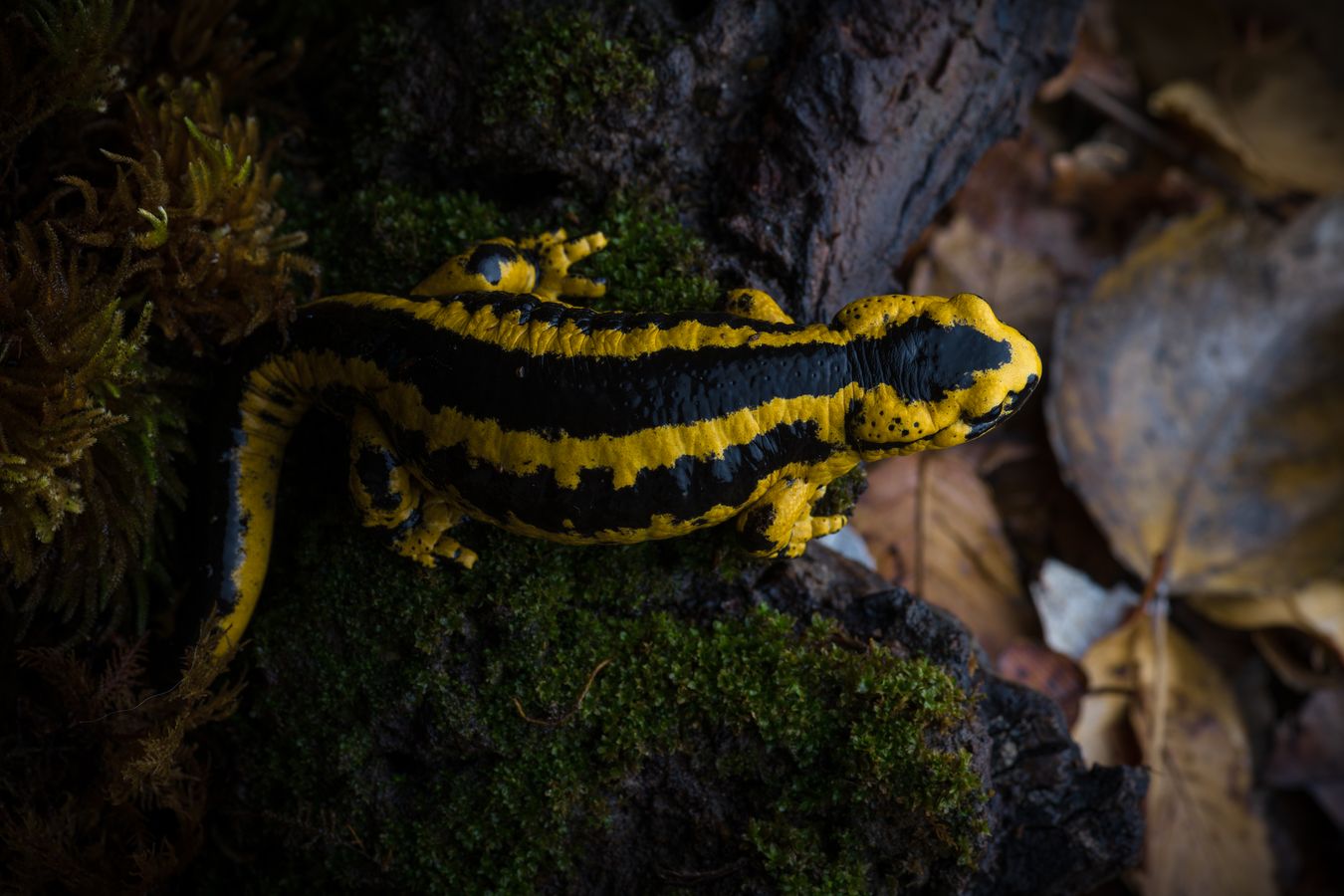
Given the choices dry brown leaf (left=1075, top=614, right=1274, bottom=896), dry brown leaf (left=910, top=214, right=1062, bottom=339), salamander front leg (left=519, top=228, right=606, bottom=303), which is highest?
dry brown leaf (left=910, top=214, right=1062, bottom=339)

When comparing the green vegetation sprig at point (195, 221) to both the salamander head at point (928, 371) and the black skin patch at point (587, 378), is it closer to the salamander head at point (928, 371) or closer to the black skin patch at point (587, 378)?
the black skin patch at point (587, 378)

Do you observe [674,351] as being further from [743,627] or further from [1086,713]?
[1086,713]

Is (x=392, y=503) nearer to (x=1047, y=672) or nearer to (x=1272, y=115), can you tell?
(x=1047, y=672)

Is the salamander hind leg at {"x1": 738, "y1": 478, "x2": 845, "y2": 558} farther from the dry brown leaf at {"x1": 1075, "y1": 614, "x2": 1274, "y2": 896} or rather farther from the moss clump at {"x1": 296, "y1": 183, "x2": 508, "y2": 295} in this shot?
the dry brown leaf at {"x1": 1075, "y1": 614, "x2": 1274, "y2": 896}

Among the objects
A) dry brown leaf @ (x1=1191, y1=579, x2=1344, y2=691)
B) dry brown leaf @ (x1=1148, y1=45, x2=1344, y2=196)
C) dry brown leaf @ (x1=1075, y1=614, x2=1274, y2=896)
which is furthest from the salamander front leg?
dry brown leaf @ (x1=1148, y1=45, x2=1344, y2=196)

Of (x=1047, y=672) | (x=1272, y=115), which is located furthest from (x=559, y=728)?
(x=1272, y=115)

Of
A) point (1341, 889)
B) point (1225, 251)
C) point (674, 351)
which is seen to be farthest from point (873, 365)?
point (1341, 889)

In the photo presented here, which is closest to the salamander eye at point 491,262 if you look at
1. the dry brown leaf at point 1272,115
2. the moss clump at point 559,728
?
the moss clump at point 559,728
